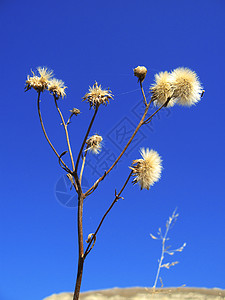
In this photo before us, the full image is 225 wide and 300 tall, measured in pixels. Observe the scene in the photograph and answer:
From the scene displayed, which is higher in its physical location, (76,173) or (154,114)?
(154,114)

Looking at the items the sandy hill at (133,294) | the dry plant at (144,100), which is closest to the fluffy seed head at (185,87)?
the dry plant at (144,100)

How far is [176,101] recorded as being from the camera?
13.7ft

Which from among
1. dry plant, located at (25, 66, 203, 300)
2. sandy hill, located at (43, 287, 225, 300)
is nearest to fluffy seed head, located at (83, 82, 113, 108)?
dry plant, located at (25, 66, 203, 300)

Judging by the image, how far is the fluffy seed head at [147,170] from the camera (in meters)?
3.83

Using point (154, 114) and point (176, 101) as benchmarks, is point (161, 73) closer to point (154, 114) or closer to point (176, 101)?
point (176, 101)

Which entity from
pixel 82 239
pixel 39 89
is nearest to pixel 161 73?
pixel 39 89

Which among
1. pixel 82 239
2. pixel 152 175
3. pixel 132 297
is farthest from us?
pixel 132 297

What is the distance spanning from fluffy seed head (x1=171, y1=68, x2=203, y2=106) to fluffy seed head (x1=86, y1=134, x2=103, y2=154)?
1.25 m

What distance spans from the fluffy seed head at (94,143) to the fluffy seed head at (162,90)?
1.01 meters

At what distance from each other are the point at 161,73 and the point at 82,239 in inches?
98.5

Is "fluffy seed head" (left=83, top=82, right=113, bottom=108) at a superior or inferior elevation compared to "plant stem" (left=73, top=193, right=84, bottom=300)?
superior

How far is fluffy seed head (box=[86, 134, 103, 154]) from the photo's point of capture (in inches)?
174

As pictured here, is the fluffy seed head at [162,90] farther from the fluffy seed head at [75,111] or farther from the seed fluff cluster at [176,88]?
the fluffy seed head at [75,111]

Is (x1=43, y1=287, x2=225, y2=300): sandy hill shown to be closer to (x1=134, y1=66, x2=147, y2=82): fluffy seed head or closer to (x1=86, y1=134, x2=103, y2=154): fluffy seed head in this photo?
(x1=86, y1=134, x2=103, y2=154): fluffy seed head
